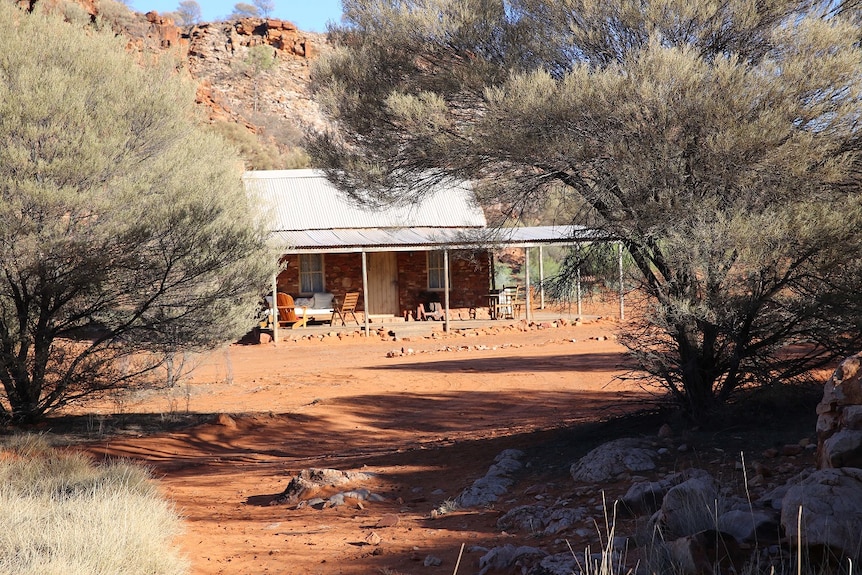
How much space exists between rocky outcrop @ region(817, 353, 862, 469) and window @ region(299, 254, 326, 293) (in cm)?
2078

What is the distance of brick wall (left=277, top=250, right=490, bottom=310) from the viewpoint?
24969 mm

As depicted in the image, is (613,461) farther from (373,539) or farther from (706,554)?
(706,554)

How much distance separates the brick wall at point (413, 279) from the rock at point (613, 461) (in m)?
17.9

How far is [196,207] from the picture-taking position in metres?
11.0

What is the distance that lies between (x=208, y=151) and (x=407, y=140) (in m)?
5.73

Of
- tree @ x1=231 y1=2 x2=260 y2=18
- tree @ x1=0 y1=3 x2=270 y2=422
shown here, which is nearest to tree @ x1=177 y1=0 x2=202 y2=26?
tree @ x1=231 y1=2 x2=260 y2=18

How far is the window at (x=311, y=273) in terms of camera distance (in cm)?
2492

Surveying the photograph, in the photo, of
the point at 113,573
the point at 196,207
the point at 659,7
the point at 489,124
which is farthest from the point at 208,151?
the point at 113,573

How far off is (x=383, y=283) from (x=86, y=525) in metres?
20.4

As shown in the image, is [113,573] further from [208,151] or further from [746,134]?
[208,151]

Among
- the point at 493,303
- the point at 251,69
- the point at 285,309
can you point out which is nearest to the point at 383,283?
the point at 493,303

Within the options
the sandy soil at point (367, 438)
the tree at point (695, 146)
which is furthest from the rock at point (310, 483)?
the tree at point (695, 146)

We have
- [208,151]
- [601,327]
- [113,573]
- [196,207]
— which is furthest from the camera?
[601,327]

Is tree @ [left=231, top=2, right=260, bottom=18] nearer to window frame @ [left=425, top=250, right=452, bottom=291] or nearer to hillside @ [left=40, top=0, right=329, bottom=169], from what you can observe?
hillside @ [left=40, top=0, right=329, bottom=169]
